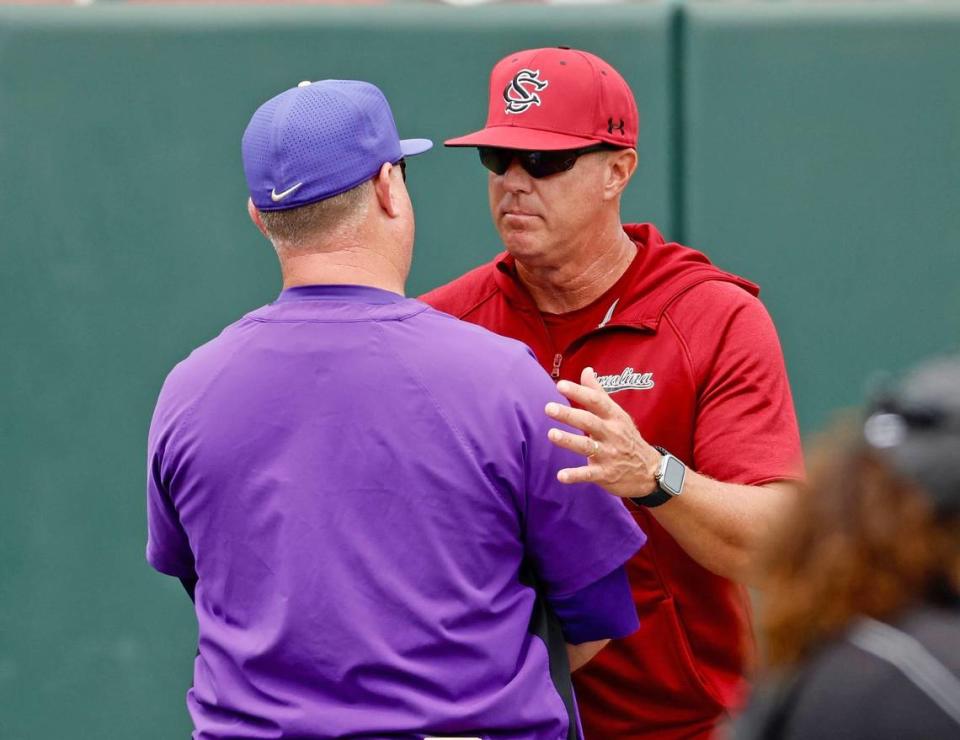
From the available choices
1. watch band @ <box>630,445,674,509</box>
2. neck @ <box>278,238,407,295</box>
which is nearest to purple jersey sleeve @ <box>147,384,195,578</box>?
neck @ <box>278,238,407,295</box>

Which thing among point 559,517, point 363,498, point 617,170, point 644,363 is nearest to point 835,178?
point 617,170

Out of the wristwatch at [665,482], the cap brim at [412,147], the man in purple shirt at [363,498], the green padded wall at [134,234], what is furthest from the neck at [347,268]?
the green padded wall at [134,234]

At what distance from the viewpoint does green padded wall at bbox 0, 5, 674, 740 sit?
3412 mm

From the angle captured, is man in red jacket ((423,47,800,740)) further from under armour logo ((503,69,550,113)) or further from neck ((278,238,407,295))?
neck ((278,238,407,295))

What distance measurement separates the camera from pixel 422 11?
11.3 feet

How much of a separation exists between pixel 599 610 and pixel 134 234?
179 centimetres

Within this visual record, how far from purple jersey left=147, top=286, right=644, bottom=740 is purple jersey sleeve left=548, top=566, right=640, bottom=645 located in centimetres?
5

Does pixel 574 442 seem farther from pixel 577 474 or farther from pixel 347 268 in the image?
pixel 347 268

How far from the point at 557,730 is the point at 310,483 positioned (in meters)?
0.49

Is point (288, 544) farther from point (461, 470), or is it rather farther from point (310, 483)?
point (461, 470)

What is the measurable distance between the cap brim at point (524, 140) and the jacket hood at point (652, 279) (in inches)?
8.6

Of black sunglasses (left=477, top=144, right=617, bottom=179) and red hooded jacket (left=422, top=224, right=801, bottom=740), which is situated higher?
black sunglasses (left=477, top=144, right=617, bottom=179)

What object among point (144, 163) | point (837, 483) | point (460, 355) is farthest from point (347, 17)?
point (837, 483)

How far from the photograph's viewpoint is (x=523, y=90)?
262 cm
